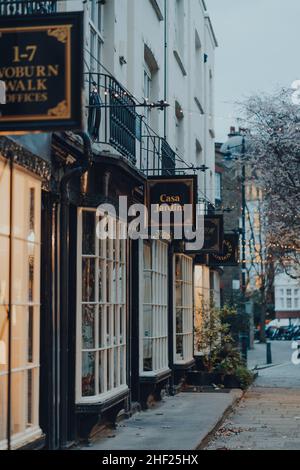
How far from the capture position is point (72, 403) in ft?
34.1

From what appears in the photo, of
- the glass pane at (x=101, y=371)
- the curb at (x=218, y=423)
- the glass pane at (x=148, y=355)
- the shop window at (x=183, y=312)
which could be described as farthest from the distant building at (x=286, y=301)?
the glass pane at (x=101, y=371)

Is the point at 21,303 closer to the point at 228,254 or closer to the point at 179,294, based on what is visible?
the point at 179,294

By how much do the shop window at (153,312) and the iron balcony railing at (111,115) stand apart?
2558 mm

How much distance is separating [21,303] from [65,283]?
1.42 meters

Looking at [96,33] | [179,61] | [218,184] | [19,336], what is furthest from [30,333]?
[218,184]

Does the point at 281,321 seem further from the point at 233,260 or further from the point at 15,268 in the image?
the point at 15,268

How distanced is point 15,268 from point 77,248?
87.6 inches

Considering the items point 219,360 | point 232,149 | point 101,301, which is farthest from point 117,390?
point 232,149

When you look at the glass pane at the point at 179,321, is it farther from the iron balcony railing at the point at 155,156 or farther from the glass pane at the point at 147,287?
the glass pane at the point at 147,287

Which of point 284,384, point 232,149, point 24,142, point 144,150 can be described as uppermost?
point 232,149

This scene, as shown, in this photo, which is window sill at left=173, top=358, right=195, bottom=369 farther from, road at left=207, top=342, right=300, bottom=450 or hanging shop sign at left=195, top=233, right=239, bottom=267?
hanging shop sign at left=195, top=233, right=239, bottom=267

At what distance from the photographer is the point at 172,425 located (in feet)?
42.4

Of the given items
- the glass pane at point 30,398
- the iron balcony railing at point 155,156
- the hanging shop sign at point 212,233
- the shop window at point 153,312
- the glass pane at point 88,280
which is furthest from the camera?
the hanging shop sign at point 212,233

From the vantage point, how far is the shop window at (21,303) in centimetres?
803
